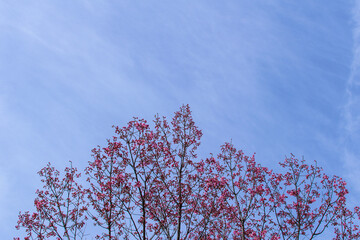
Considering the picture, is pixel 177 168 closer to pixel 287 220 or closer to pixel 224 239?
pixel 224 239

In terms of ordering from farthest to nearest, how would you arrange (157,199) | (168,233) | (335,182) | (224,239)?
1. (335,182)
2. (224,239)
3. (157,199)
4. (168,233)

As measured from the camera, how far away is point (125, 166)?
48.1ft

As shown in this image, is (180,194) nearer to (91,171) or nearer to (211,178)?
(211,178)

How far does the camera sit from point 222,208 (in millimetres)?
14875

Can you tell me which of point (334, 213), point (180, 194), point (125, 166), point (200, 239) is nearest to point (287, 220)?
point (334, 213)

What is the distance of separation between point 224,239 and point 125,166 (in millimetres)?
6558

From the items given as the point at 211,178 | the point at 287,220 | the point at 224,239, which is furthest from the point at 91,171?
the point at 287,220

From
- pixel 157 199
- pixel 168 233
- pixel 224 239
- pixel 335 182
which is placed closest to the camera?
pixel 168 233

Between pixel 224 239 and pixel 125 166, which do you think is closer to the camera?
pixel 125 166

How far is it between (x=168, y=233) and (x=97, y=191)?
3.99m

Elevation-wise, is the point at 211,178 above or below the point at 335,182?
below

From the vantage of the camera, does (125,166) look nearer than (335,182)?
Yes

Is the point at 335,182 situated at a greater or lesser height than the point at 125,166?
greater

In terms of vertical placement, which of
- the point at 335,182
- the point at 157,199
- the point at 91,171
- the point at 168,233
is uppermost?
the point at 335,182
